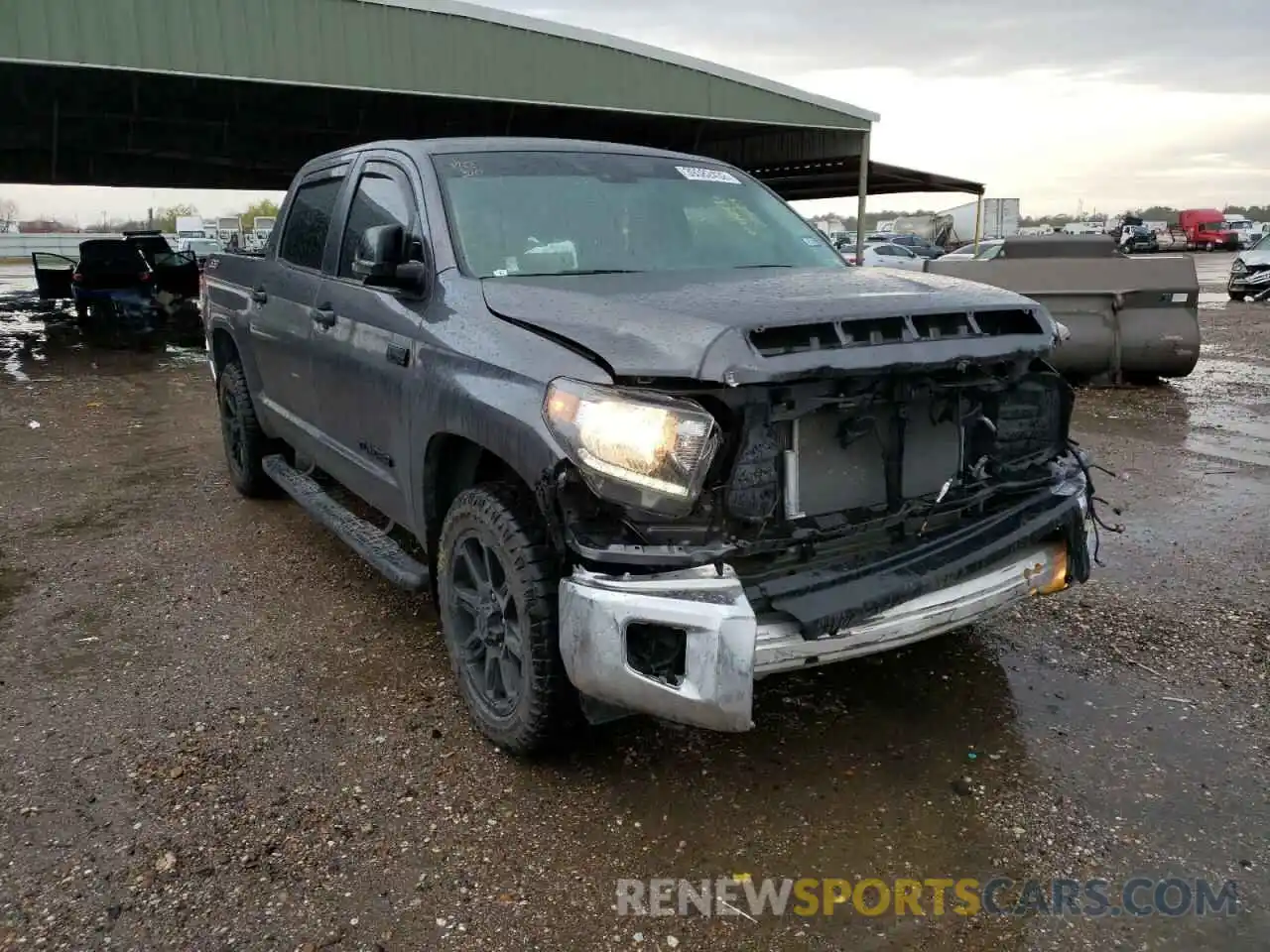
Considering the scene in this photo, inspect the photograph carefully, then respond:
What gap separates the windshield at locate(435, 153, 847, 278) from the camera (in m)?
3.54

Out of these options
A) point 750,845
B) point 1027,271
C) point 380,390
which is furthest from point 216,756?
point 1027,271

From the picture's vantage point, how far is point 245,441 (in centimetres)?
587

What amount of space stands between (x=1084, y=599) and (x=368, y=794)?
124 inches

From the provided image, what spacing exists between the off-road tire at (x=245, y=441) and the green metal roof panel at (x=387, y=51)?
25.4 ft

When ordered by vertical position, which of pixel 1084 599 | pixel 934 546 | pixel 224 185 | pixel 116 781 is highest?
pixel 224 185

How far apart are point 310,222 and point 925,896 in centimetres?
407

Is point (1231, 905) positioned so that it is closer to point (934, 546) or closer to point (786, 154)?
point (934, 546)

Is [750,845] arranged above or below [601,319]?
below

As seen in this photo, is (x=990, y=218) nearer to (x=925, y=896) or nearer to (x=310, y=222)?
(x=310, y=222)

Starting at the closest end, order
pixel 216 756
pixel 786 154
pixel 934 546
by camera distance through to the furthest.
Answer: pixel 934 546 < pixel 216 756 < pixel 786 154

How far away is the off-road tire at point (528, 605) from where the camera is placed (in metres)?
2.76

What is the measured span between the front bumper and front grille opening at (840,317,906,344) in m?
0.73

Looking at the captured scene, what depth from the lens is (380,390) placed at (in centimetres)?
368

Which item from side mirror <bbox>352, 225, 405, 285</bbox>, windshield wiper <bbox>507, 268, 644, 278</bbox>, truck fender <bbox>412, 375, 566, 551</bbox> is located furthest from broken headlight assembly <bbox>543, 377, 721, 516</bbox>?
side mirror <bbox>352, 225, 405, 285</bbox>
